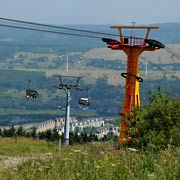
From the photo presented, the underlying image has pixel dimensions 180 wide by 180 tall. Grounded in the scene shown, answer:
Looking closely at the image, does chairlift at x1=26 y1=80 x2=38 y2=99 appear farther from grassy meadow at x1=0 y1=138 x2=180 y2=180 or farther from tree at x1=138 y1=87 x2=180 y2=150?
grassy meadow at x1=0 y1=138 x2=180 y2=180

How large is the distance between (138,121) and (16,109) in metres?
129

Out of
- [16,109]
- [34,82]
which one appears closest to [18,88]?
[34,82]

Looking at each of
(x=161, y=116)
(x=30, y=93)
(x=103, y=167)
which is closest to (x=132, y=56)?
(x=30, y=93)

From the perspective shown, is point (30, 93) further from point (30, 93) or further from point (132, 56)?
point (132, 56)

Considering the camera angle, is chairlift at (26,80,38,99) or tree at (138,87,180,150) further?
chairlift at (26,80,38,99)

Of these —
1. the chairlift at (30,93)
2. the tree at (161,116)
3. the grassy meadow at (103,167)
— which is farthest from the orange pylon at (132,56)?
the grassy meadow at (103,167)

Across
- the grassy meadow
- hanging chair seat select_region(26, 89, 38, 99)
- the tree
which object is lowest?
hanging chair seat select_region(26, 89, 38, 99)

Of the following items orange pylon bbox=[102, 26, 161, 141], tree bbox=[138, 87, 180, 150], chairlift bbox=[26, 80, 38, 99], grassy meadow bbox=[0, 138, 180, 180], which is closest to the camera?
grassy meadow bbox=[0, 138, 180, 180]

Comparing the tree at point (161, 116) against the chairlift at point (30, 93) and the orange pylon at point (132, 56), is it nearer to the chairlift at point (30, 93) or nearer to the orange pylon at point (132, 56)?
the orange pylon at point (132, 56)

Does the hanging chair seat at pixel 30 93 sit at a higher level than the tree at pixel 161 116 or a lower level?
lower

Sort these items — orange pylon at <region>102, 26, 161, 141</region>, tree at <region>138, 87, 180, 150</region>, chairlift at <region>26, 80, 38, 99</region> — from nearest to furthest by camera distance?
tree at <region>138, 87, 180, 150</region> < orange pylon at <region>102, 26, 161, 141</region> < chairlift at <region>26, 80, 38, 99</region>

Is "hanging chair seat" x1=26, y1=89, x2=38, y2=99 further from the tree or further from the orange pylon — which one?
the tree

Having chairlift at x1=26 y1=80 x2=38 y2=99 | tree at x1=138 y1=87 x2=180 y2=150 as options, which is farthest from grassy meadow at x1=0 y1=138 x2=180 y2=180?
chairlift at x1=26 y1=80 x2=38 y2=99

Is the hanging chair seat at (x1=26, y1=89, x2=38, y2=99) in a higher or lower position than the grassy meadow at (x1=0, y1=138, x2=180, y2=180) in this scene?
lower
